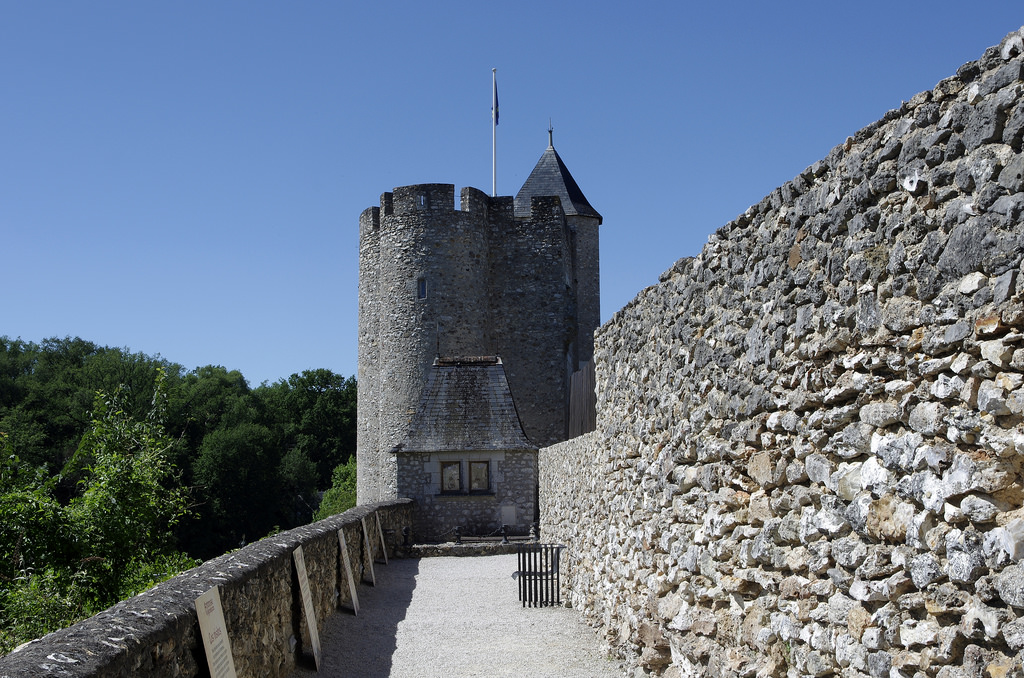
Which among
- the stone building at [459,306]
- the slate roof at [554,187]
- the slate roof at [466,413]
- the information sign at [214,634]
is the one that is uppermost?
the slate roof at [554,187]

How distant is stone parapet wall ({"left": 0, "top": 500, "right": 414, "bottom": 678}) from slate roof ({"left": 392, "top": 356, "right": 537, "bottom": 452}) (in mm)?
9127

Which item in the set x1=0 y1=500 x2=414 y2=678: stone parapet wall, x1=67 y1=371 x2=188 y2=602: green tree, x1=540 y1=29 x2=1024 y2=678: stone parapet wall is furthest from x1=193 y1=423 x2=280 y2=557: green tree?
x1=540 y1=29 x2=1024 y2=678: stone parapet wall

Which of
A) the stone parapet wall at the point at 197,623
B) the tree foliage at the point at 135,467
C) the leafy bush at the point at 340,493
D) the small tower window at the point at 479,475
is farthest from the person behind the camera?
the leafy bush at the point at 340,493

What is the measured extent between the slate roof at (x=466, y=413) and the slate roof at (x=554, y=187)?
42.0 feet

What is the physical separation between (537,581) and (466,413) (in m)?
9.15

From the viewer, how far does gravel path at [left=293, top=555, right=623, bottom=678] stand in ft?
22.8

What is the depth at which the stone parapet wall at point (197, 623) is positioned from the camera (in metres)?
3.17

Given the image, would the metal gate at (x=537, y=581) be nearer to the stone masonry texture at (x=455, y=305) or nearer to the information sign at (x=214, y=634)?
the information sign at (x=214, y=634)

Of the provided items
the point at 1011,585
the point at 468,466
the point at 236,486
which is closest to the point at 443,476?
the point at 468,466

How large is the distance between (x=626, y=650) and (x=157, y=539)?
7.14 meters

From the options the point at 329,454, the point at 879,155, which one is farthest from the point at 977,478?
the point at 329,454

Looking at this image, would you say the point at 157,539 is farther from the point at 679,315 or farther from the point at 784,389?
the point at 784,389

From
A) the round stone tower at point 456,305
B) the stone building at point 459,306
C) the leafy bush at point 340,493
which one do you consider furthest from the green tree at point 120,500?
the leafy bush at point 340,493

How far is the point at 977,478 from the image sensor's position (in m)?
2.63
